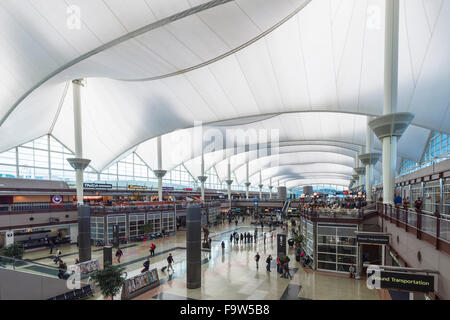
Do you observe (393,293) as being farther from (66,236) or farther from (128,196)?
(128,196)

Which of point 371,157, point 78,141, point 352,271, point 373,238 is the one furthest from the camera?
point 371,157

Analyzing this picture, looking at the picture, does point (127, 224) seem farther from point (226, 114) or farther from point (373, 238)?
point (373, 238)

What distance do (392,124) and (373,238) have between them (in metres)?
5.78

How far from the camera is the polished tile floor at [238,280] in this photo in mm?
13312

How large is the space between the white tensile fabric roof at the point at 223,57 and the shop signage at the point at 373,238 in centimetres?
1133

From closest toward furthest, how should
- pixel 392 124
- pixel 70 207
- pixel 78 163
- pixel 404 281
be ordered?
pixel 404 281, pixel 392 124, pixel 78 163, pixel 70 207

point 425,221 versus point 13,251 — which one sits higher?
point 425,221

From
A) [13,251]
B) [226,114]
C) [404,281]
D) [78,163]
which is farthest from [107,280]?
[226,114]

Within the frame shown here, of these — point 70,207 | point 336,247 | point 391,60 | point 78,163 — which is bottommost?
point 336,247

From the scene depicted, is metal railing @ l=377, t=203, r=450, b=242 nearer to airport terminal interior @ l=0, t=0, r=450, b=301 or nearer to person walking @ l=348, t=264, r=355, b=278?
airport terminal interior @ l=0, t=0, r=450, b=301

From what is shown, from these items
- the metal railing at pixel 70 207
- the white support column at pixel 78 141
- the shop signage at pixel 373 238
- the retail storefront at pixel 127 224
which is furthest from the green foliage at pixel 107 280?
the white support column at pixel 78 141

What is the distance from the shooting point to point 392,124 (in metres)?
13.3

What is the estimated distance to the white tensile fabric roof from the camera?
1498 centimetres

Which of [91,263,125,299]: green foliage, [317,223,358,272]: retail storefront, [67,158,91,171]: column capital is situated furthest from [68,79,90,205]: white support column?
[317,223,358,272]: retail storefront
